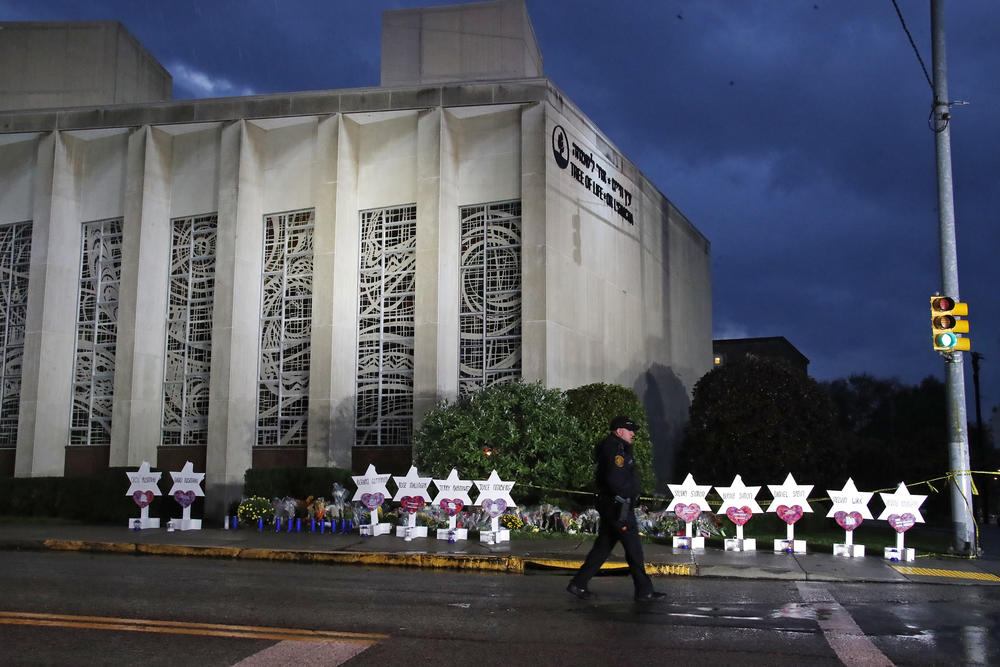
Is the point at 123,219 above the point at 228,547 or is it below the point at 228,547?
above

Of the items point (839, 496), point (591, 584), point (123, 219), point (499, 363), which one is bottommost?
point (591, 584)

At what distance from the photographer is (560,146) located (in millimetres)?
22828

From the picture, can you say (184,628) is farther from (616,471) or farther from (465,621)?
(616,471)

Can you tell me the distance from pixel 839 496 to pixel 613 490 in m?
6.42

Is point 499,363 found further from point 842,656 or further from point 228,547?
point 842,656

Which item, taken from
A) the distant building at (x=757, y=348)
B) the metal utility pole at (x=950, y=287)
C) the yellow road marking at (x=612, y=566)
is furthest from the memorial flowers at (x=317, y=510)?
the distant building at (x=757, y=348)

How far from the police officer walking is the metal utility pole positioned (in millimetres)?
7026

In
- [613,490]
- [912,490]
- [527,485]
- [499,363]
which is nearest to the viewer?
[613,490]

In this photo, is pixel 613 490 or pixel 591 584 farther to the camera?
pixel 591 584

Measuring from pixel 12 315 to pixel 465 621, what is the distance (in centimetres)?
2440

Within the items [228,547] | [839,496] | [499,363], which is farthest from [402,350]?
[839,496]

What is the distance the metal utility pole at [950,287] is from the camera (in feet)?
45.5

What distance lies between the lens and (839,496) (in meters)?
14.1

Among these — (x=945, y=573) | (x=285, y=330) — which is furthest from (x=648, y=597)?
(x=285, y=330)
